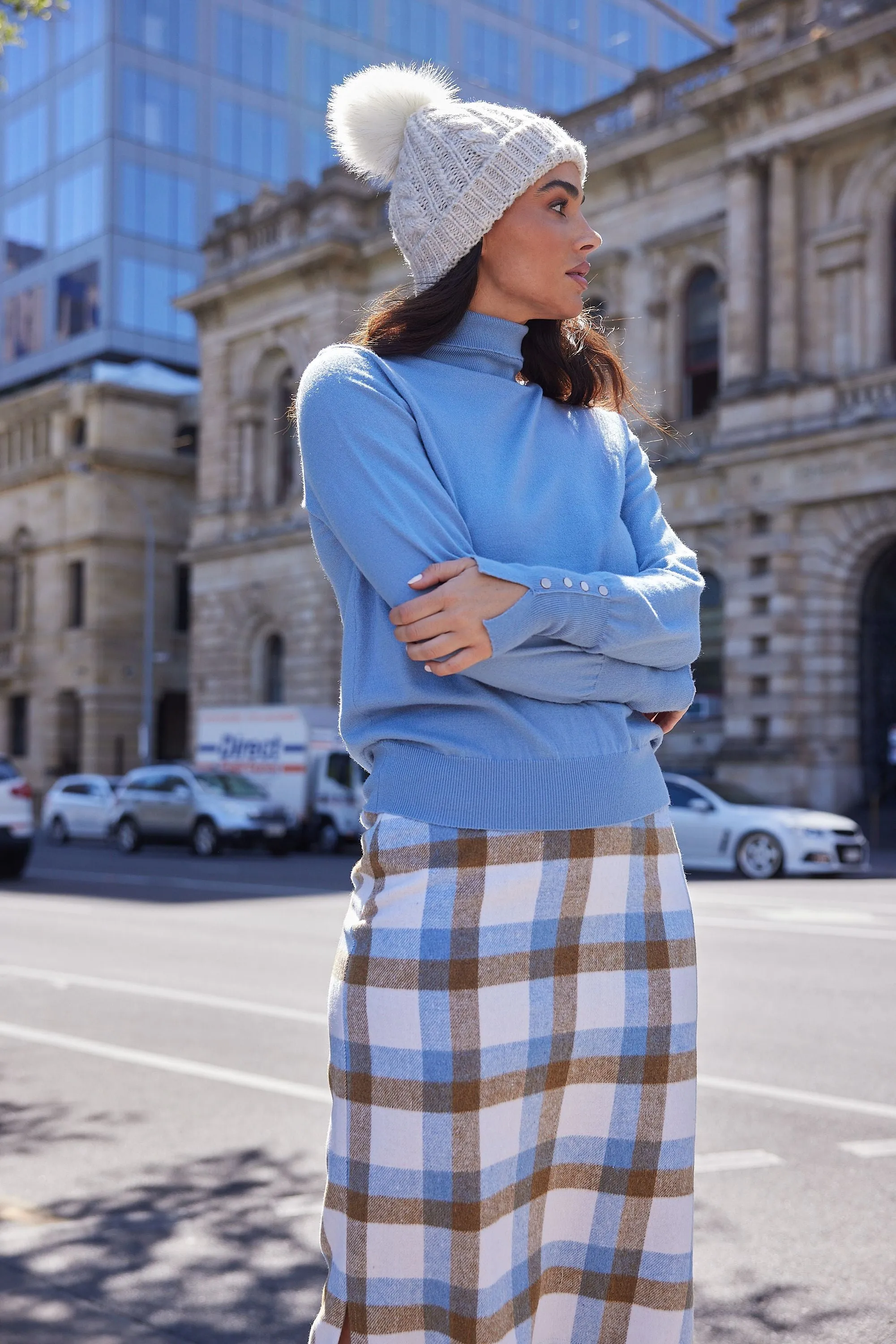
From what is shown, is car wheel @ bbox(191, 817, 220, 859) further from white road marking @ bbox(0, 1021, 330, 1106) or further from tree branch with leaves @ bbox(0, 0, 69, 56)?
white road marking @ bbox(0, 1021, 330, 1106)

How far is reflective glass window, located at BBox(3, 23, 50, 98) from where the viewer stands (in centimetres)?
5306

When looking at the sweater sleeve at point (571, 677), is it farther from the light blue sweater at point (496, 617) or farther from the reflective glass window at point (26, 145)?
the reflective glass window at point (26, 145)

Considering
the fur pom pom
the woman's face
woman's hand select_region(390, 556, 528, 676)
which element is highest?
the fur pom pom

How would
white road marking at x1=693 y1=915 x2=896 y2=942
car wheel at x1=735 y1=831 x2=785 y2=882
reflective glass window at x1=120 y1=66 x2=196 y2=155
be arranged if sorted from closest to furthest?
1. white road marking at x1=693 y1=915 x2=896 y2=942
2. car wheel at x1=735 y1=831 x2=785 y2=882
3. reflective glass window at x1=120 y1=66 x2=196 y2=155

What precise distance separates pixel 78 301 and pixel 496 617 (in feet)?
175

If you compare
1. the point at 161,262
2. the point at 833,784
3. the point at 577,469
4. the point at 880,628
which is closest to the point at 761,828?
the point at 833,784

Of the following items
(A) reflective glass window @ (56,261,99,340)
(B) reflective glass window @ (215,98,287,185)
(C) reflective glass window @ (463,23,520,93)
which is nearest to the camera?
(A) reflective glass window @ (56,261,99,340)

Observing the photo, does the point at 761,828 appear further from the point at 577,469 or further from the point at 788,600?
the point at 577,469

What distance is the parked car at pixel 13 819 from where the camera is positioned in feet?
61.1

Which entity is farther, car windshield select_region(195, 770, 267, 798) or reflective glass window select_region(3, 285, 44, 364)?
reflective glass window select_region(3, 285, 44, 364)

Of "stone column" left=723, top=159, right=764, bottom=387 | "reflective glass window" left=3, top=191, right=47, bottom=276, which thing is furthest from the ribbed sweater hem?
"reflective glass window" left=3, top=191, right=47, bottom=276

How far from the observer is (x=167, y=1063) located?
261 inches

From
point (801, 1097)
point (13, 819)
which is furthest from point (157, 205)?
point (801, 1097)

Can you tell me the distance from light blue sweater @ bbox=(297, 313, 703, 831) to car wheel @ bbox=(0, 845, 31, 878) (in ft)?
58.2
